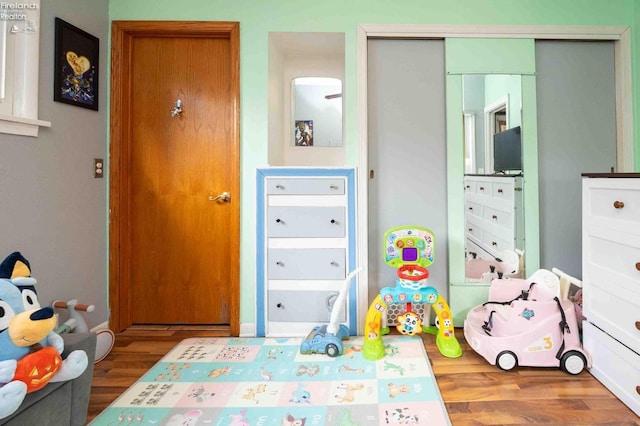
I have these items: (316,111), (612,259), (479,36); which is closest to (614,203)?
(612,259)

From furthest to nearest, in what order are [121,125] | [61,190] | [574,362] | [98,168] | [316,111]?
[316,111] < [121,125] < [98,168] < [61,190] < [574,362]

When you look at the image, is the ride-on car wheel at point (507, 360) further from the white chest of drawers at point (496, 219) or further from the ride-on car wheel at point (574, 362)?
the white chest of drawers at point (496, 219)

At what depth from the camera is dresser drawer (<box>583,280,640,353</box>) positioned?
1654mm

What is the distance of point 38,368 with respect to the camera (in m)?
1.24

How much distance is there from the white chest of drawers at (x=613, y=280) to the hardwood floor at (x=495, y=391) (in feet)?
0.39

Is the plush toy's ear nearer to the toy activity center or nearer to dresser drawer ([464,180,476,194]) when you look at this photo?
the toy activity center

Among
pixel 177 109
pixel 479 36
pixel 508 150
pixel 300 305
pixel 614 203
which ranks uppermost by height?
pixel 479 36

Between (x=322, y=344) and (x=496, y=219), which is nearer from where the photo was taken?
(x=322, y=344)

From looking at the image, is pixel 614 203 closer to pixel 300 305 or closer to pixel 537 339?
pixel 537 339

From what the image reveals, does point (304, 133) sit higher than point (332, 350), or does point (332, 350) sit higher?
point (304, 133)

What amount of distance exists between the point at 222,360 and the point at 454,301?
1550 millimetres

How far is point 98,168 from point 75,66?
62 cm

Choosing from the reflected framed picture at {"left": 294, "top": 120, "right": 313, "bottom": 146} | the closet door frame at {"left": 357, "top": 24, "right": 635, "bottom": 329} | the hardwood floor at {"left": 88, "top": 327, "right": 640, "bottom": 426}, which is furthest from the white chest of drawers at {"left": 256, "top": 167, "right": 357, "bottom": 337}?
the hardwood floor at {"left": 88, "top": 327, "right": 640, "bottom": 426}

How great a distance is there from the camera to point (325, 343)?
2193 mm
